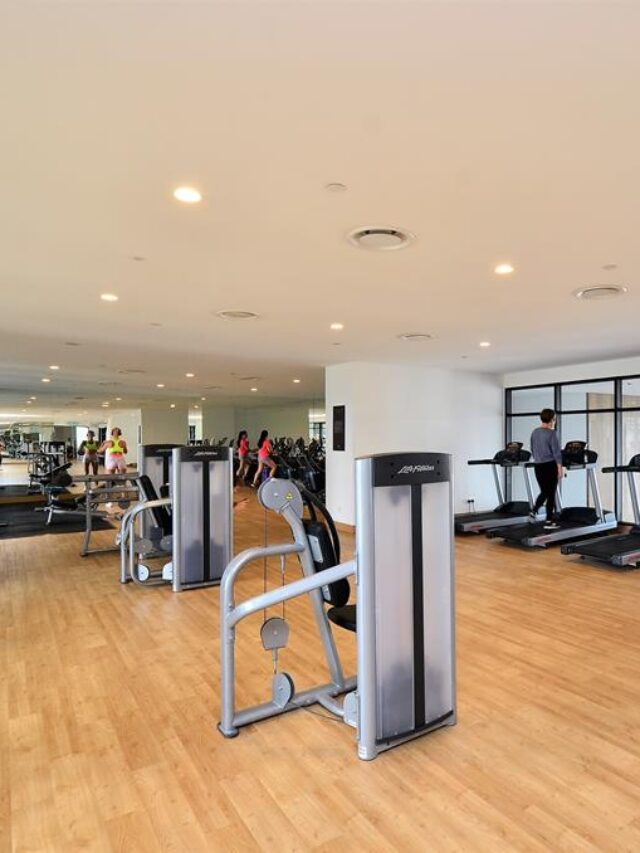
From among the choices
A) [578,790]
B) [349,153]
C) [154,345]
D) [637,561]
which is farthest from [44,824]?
[637,561]

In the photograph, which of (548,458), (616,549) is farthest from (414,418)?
(616,549)

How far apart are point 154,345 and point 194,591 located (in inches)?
125

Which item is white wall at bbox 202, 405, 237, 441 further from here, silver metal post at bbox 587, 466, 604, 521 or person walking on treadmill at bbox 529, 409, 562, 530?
silver metal post at bbox 587, 466, 604, 521

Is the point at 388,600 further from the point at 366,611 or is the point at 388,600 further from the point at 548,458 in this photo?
the point at 548,458

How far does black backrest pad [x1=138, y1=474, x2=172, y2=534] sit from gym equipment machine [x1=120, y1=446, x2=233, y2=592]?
21cm

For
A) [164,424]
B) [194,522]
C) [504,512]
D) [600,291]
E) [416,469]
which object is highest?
[600,291]

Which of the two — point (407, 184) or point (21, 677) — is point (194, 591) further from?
point (407, 184)

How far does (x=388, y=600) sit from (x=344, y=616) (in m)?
0.37

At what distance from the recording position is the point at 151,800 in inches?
79.5

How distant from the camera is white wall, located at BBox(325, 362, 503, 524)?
26.6 feet

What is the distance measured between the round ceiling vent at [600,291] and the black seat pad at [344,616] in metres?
3.12

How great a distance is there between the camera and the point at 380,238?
3010mm

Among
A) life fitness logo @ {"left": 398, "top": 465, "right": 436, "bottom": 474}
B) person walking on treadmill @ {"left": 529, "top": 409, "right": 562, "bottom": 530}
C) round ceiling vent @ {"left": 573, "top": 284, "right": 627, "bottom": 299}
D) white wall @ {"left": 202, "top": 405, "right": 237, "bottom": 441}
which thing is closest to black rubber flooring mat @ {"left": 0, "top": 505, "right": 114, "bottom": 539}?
person walking on treadmill @ {"left": 529, "top": 409, "right": 562, "bottom": 530}

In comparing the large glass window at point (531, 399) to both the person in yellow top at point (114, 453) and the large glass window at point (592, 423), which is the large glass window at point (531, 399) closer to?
the large glass window at point (592, 423)
